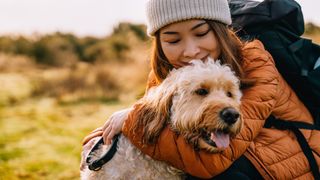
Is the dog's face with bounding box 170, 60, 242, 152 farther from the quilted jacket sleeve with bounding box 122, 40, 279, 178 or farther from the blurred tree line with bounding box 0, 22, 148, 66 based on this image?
the blurred tree line with bounding box 0, 22, 148, 66

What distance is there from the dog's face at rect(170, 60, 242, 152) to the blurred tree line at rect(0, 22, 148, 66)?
21823 mm

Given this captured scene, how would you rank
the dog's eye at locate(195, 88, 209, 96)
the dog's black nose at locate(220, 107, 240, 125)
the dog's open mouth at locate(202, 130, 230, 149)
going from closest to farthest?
the dog's black nose at locate(220, 107, 240, 125)
the dog's open mouth at locate(202, 130, 230, 149)
the dog's eye at locate(195, 88, 209, 96)

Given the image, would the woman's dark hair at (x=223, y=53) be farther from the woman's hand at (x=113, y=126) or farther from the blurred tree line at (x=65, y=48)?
the blurred tree line at (x=65, y=48)

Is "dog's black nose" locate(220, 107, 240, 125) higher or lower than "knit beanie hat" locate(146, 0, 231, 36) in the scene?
lower

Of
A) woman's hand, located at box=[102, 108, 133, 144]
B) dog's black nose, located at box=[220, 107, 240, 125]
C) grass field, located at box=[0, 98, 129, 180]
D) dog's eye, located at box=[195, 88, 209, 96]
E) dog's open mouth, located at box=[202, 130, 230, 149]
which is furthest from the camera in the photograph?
grass field, located at box=[0, 98, 129, 180]

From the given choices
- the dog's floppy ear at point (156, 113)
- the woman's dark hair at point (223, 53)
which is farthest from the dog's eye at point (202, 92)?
the woman's dark hair at point (223, 53)

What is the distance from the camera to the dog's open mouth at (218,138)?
3155 mm

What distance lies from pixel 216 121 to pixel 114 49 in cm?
2417

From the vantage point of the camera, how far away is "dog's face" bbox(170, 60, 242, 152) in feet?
10.1

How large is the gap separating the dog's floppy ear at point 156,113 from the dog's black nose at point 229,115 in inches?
15.9

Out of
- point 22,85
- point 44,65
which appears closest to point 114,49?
point 44,65

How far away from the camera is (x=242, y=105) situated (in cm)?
340

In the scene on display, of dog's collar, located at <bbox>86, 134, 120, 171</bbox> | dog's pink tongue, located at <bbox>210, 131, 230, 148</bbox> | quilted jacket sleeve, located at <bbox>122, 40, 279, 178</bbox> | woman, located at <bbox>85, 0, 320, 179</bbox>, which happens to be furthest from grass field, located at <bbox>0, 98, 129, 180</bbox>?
dog's pink tongue, located at <bbox>210, 131, 230, 148</bbox>

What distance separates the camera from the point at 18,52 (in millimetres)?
27203
